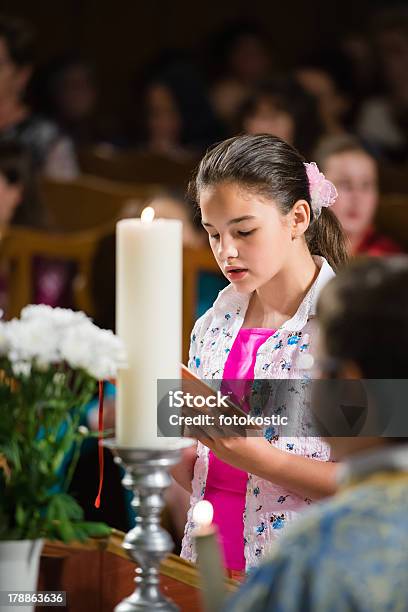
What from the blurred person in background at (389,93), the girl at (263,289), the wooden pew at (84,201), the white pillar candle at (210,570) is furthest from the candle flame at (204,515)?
the blurred person in background at (389,93)

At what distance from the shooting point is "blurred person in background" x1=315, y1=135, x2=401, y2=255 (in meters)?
3.91

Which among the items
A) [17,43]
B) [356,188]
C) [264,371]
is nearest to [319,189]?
[264,371]

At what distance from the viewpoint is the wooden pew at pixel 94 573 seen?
4.65 ft

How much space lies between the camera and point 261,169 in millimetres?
1698

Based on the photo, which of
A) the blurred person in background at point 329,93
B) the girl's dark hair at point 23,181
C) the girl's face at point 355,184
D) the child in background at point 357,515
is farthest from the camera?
Answer: the blurred person in background at point 329,93

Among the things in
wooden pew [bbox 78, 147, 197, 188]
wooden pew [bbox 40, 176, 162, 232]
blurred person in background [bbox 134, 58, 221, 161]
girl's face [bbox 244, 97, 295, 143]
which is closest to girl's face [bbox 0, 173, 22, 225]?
wooden pew [bbox 40, 176, 162, 232]

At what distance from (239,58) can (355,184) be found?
3.39 m

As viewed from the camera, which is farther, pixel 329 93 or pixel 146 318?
pixel 329 93

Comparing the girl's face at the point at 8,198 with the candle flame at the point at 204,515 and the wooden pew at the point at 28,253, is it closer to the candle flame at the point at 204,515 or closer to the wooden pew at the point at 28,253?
the wooden pew at the point at 28,253

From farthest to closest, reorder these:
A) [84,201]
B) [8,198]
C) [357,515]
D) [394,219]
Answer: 1. [84,201]
2. [8,198]
3. [394,219]
4. [357,515]

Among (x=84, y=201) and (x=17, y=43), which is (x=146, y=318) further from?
(x=17, y=43)

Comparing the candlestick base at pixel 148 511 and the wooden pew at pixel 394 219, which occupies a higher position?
the wooden pew at pixel 394 219

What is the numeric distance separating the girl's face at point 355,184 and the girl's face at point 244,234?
7.25 feet

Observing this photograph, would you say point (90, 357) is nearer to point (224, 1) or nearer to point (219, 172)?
point (219, 172)
